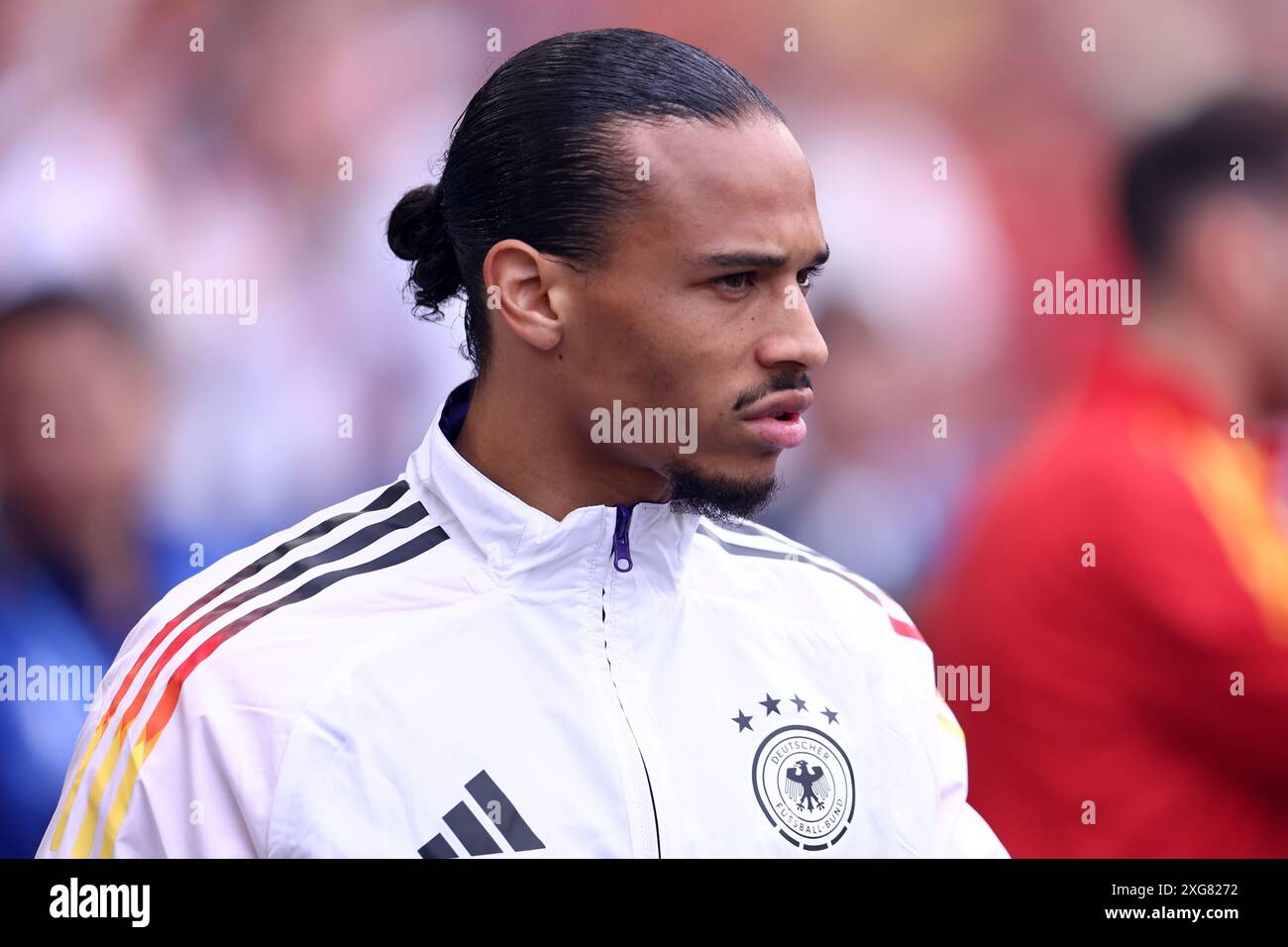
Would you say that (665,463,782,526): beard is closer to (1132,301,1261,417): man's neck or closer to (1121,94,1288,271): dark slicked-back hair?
(1132,301,1261,417): man's neck

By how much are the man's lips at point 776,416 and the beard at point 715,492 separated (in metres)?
0.05

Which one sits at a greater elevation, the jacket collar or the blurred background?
the blurred background

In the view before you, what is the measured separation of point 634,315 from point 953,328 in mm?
1377

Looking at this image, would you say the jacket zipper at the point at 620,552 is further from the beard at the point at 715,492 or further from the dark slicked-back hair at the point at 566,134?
the dark slicked-back hair at the point at 566,134

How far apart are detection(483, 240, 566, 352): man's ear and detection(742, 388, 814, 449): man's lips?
241mm

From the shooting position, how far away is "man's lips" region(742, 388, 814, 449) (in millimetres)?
1400

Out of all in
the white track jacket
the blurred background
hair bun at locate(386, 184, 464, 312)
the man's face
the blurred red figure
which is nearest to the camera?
the white track jacket

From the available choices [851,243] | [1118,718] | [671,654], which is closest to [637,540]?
[671,654]

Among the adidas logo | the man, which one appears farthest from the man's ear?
the adidas logo

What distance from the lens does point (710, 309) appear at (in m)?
1.39

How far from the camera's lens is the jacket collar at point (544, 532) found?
138 cm

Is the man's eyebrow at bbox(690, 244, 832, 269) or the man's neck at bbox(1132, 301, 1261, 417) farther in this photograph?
the man's neck at bbox(1132, 301, 1261, 417)

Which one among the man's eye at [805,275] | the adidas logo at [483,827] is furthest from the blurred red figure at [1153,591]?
the adidas logo at [483,827]

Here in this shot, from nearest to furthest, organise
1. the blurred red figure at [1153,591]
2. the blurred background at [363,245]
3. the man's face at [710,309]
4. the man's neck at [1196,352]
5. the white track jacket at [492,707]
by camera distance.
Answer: the white track jacket at [492,707], the man's face at [710,309], the blurred red figure at [1153,591], the man's neck at [1196,352], the blurred background at [363,245]
